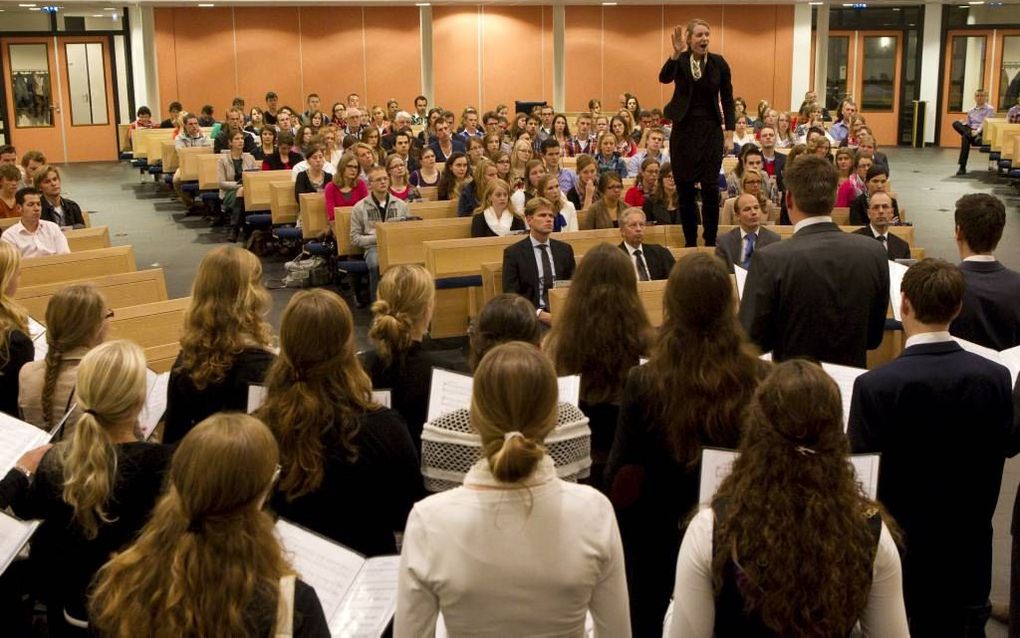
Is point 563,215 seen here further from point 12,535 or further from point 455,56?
point 455,56

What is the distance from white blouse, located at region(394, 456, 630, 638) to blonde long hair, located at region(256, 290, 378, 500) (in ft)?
2.02

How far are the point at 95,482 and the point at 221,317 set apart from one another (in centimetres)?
102

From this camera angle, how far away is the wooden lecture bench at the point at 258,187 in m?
10.6

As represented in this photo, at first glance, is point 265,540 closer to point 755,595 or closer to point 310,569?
point 310,569

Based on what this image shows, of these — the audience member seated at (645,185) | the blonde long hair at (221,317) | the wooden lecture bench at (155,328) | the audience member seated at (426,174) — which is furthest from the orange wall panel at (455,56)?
the blonde long hair at (221,317)

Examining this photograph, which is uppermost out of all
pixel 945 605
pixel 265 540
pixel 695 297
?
pixel 695 297

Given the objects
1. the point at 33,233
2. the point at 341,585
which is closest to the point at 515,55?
the point at 33,233

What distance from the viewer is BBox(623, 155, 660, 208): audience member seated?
8375 millimetres

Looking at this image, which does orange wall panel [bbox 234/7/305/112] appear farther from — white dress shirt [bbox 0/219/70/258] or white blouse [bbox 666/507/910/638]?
white blouse [bbox 666/507/910/638]

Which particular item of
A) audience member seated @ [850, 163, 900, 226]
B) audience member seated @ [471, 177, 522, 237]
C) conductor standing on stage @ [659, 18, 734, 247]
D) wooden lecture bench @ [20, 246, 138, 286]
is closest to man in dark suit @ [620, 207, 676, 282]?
conductor standing on stage @ [659, 18, 734, 247]

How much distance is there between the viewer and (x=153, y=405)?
3.49 metres

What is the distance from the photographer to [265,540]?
1.93 meters

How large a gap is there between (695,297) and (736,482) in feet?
2.64

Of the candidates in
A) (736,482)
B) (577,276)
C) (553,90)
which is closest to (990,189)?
(553,90)
